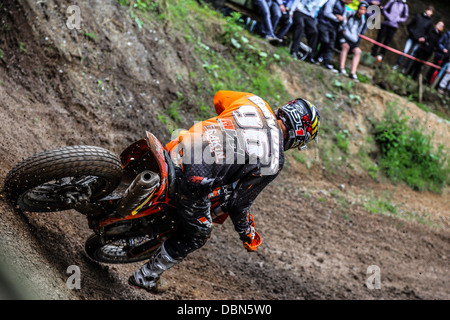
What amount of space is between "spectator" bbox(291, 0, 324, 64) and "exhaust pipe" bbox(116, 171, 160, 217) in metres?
9.37

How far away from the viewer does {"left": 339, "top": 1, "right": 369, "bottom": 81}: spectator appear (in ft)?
41.6

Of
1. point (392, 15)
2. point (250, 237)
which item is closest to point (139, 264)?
point (250, 237)

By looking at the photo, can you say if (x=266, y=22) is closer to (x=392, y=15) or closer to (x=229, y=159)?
(x=392, y=15)

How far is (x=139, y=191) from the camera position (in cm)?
345

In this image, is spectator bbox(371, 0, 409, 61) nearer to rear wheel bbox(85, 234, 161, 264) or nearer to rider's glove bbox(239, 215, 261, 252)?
rider's glove bbox(239, 215, 261, 252)

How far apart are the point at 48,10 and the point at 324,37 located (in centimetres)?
816

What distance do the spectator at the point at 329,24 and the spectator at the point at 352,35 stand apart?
0.27m

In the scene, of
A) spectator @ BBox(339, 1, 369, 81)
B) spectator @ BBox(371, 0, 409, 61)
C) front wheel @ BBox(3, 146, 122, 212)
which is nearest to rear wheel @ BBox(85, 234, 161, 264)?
front wheel @ BBox(3, 146, 122, 212)

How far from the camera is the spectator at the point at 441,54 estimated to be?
14883 mm

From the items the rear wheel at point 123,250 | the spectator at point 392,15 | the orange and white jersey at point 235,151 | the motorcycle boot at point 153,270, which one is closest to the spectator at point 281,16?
the spectator at point 392,15

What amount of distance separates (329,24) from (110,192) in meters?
10.5

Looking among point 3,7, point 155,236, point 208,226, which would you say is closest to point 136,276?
point 155,236

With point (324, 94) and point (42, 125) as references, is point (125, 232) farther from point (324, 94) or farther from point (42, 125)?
point (324, 94)

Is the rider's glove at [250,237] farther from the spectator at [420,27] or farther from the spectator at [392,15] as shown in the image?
the spectator at [420,27]
